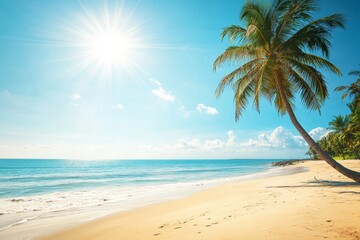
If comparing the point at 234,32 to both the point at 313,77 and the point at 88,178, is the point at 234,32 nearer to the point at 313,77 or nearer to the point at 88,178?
the point at 313,77

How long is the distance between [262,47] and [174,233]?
29.7ft

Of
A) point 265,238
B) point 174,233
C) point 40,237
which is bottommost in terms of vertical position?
point 40,237

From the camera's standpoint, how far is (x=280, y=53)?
9.65 m

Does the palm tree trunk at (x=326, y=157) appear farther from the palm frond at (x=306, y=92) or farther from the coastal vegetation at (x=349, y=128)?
the coastal vegetation at (x=349, y=128)

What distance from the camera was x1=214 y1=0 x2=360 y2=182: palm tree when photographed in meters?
9.36

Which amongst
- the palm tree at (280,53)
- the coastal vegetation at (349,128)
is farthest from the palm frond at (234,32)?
the coastal vegetation at (349,128)

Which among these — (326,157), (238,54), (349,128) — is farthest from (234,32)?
(349,128)

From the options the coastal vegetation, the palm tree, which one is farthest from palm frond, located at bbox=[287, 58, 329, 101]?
the coastal vegetation

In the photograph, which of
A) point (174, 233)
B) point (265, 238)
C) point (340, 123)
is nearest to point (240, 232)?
point (265, 238)

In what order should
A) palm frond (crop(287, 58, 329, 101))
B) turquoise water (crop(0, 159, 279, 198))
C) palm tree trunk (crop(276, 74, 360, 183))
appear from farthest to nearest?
turquoise water (crop(0, 159, 279, 198)) → palm frond (crop(287, 58, 329, 101)) → palm tree trunk (crop(276, 74, 360, 183))

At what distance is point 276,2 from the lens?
10305mm

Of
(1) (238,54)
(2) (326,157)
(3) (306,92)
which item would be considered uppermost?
(1) (238,54)

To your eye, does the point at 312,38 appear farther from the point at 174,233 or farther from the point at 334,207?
the point at 174,233

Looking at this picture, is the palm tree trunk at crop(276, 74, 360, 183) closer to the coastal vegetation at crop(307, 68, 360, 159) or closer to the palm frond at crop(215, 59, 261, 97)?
the palm frond at crop(215, 59, 261, 97)
